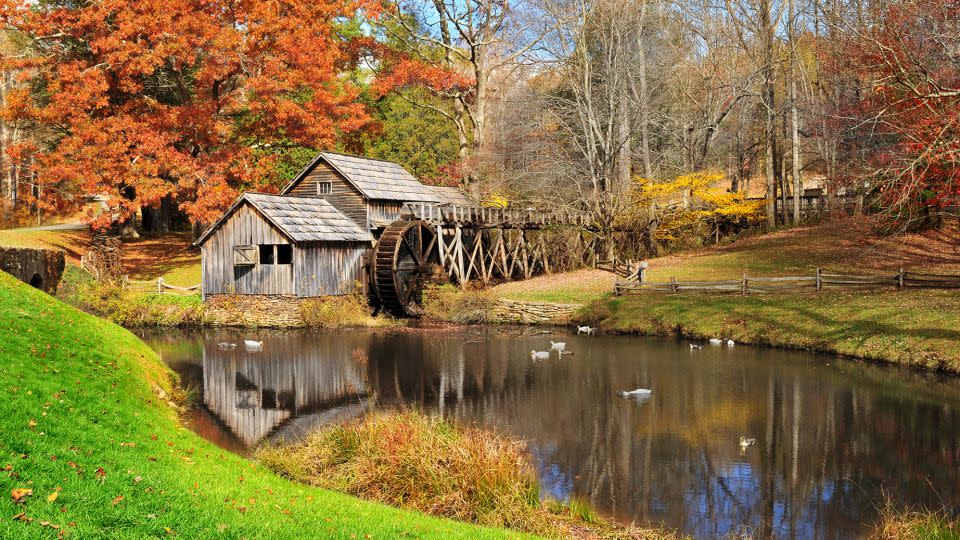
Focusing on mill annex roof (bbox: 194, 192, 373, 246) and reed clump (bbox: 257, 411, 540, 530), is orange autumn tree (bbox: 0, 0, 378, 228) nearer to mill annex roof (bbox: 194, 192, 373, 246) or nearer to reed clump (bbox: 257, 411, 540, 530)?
mill annex roof (bbox: 194, 192, 373, 246)

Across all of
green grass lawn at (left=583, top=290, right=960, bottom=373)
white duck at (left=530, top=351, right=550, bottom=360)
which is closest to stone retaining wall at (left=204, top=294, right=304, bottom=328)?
green grass lawn at (left=583, top=290, right=960, bottom=373)

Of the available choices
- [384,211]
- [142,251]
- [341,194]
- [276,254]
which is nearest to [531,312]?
[384,211]

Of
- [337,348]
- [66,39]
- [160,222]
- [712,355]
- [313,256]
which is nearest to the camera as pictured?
[712,355]

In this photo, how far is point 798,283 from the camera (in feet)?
87.1

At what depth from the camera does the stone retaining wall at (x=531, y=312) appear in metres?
28.1

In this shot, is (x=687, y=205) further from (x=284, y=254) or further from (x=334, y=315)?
(x=284, y=254)

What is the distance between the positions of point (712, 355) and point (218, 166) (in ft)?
82.0

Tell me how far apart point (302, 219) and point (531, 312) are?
31.2 ft

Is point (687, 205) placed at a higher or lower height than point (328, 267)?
higher

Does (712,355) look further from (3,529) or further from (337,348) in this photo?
(3,529)

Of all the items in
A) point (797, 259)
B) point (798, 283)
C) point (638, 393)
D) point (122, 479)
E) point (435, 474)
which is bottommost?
point (638, 393)

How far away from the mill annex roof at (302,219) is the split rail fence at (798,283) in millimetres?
10838

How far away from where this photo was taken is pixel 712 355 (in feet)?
68.9

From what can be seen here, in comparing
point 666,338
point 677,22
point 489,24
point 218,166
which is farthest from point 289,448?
point 677,22
